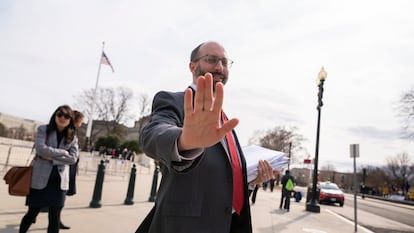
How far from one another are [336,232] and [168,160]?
843 centimetres

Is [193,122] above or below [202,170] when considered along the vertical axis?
above

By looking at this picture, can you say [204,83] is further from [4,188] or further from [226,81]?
A: [4,188]

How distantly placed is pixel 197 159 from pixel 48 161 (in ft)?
9.91

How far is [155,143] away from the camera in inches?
48.4

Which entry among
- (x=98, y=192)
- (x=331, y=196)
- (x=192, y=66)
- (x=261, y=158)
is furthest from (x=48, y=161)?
(x=331, y=196)

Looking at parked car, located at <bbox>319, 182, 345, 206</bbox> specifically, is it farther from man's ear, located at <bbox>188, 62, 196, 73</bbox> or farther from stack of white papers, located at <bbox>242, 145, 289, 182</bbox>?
man's ear, located at <bbox>188, 62, 196, 73</bbox>

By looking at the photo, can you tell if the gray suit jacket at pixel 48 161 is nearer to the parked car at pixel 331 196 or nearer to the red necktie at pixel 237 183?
the red necktie at pixel 237 183

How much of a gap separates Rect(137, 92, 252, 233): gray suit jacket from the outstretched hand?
0.21 meters

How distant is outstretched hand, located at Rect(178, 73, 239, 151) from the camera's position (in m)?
1.06

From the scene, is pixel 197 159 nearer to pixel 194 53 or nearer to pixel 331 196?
pixel 194 53

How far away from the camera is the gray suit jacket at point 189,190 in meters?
1.39

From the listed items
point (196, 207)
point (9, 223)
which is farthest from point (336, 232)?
point (196, 207)

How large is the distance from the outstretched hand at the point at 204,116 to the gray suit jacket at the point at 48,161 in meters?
3.01

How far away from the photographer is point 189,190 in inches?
55.6
